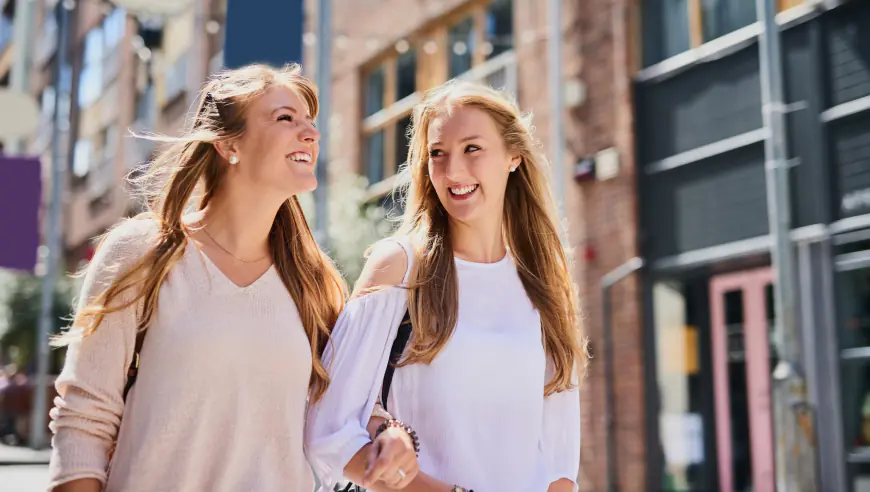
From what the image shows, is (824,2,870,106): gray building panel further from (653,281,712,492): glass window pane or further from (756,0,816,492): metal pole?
(653,281,712,492): glass window pane

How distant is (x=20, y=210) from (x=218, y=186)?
9.12m

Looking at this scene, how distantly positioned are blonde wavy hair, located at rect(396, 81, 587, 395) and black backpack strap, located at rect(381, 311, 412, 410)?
4 centimetres

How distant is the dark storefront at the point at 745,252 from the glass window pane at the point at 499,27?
2837mm

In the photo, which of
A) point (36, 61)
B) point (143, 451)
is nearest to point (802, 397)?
point (143, 451)

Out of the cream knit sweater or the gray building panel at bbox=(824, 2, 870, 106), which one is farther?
the gray building panel at bbox=(824, 2, 870, 106)

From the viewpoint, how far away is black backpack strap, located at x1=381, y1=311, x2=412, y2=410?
9.17 feet

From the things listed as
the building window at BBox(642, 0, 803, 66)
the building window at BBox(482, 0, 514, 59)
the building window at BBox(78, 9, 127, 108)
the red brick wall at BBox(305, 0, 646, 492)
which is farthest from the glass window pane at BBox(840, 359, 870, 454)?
the building window at BBox(78, 9, 127, 108)

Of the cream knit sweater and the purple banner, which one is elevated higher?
the purple banner

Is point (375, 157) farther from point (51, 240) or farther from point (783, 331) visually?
point (783, 331)

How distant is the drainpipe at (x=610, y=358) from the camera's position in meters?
12.1

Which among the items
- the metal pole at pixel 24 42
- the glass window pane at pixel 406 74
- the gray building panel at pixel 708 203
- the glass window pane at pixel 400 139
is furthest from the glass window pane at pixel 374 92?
the gray building panel at pixel 708 203

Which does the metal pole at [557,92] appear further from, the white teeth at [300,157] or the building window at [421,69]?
the white teeth at [300,157]

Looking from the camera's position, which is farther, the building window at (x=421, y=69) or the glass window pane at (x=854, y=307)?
the building window at (x=421, y=69)

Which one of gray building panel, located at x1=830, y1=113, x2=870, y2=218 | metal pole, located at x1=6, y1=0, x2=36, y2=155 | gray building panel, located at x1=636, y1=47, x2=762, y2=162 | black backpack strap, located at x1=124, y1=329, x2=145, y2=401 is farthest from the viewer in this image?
metal pole, located at x1=6, y1=0, x2=36, y2=155
